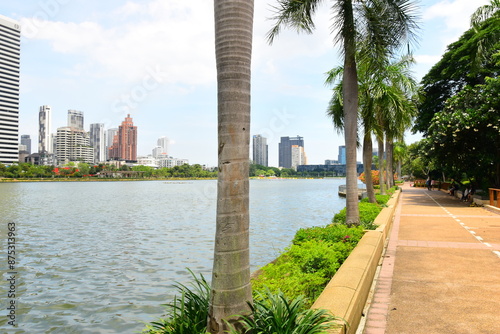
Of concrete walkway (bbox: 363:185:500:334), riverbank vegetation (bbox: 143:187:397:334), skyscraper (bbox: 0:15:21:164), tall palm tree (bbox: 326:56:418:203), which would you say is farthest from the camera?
skyscraper (bbox: 0:15:21:164)

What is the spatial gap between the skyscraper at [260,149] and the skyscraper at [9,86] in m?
60.5

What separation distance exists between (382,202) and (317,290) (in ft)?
54.6

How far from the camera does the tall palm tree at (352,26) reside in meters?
10.7

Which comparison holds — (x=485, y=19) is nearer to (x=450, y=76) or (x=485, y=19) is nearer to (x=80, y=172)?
(x=450, y=76)

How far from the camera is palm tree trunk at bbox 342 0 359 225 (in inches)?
436

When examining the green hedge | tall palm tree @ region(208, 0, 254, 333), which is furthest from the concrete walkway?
tall palm tree @ region(208, 0, 254, 333)

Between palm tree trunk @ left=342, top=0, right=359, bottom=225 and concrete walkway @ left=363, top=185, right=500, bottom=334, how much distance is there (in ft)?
5.07

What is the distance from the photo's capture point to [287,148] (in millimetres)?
175500

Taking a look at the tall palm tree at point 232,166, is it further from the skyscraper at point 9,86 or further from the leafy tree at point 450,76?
the skyscraper at point 9,86

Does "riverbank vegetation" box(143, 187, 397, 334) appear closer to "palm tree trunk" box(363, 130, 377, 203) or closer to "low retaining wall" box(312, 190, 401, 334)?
"low retaining wall" box(312, 190, 401, 334)

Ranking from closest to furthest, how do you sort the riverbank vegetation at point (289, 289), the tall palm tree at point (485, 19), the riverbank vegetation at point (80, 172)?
1. the riverbank vegetation at point (289, 289)
2. the tall palm tree at point (485, 19)
3. the riverbank vegetation at point (80, 172)

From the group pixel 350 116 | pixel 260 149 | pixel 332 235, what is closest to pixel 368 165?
pixel 350 116

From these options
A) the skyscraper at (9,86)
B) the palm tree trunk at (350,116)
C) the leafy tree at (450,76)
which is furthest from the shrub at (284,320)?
the skyscraper at (9,86)

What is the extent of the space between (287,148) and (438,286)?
170m
